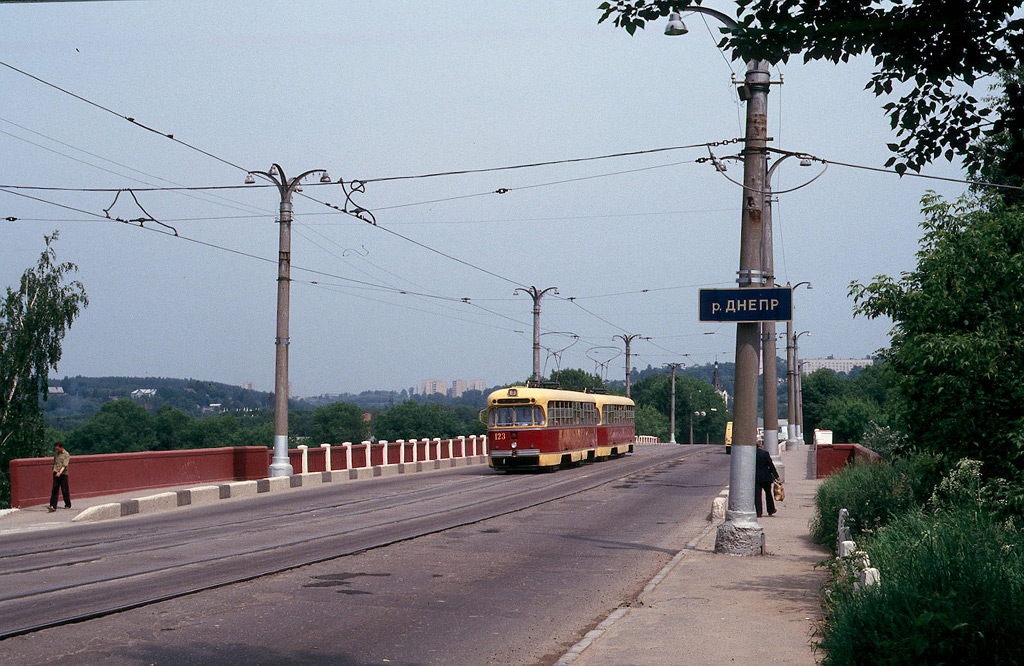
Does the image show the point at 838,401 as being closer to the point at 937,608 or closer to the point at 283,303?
the point at 283,303

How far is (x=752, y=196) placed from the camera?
50.5 feet

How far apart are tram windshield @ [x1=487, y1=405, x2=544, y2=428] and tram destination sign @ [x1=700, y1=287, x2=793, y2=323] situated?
2004 centimetres

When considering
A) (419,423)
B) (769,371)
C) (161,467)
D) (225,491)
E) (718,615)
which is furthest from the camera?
(419,423)

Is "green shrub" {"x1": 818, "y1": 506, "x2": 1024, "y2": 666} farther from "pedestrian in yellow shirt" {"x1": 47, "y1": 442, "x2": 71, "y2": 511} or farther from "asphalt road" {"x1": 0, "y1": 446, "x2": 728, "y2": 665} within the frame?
"pedestrian in yellow shirt" {"x1": 47, "y1": 442, "x2": 71, "y2": 511}

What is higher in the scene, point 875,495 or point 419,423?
point 875,495

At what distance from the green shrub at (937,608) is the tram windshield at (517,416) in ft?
85.5

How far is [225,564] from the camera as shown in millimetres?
13352

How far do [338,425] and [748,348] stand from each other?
442 feet

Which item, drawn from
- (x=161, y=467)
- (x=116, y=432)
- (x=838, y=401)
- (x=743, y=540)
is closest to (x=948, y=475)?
(x=743, y=540)

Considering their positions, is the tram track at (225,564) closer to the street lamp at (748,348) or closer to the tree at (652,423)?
the street lamp at (748,348)

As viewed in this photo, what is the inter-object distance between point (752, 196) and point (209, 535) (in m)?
10.4

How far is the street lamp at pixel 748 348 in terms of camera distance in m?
14.6

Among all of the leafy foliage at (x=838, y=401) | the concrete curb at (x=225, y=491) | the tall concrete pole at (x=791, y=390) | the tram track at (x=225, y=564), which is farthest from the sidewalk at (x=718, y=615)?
the leafy foliage at (x=838, y=401)

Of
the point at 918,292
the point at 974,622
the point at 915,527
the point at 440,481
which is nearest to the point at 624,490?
the point at 440,481
